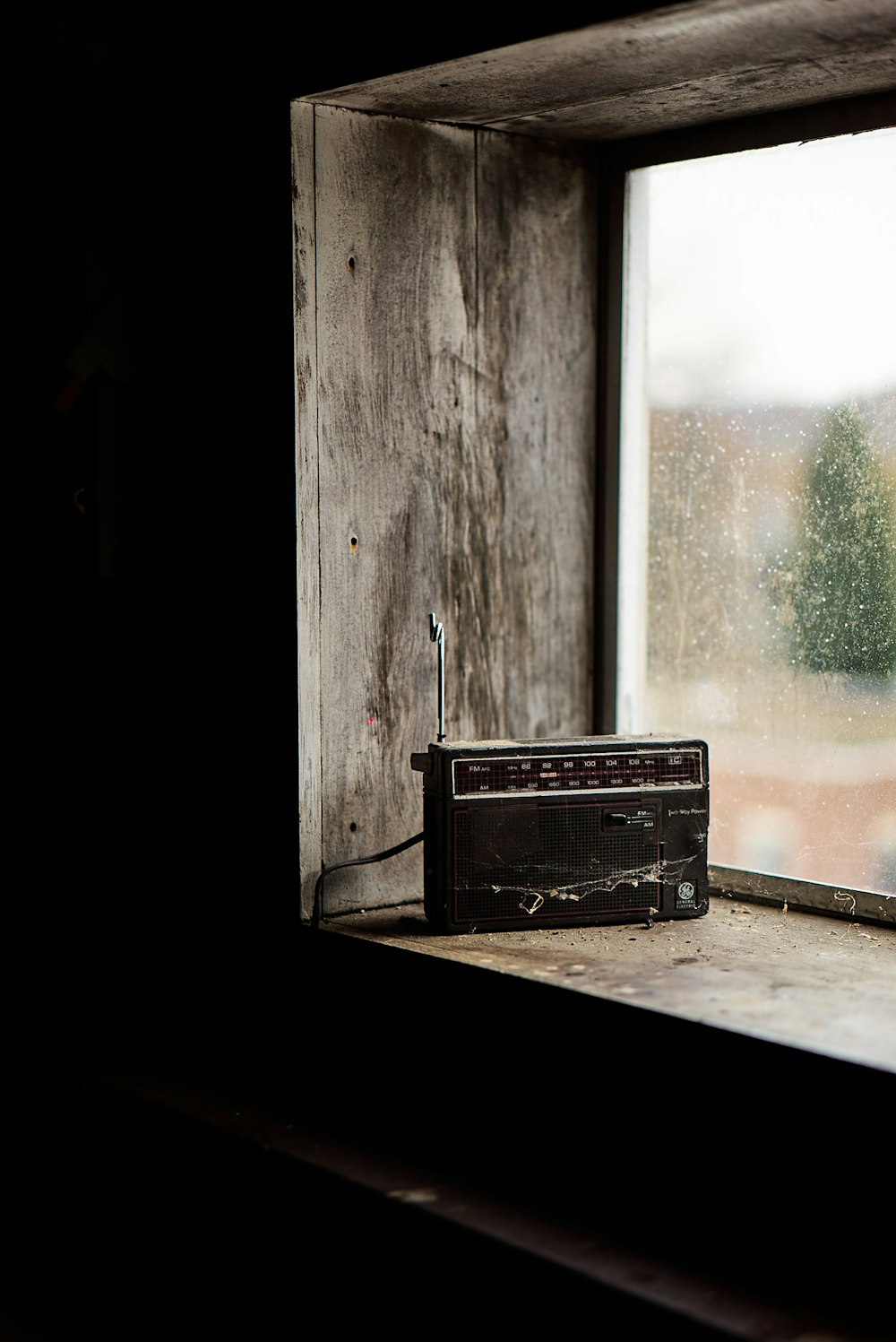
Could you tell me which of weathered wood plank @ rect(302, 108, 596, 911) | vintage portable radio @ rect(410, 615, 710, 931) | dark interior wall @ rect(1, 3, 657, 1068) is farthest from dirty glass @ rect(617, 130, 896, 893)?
dark interior wall @ rect(1, 3, 657, 1068)

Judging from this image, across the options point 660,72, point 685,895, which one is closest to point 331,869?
point 685,895

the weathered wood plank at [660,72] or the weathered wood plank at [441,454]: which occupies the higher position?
the weathered wood plank at [660,72]

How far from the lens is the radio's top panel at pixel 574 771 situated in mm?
2416

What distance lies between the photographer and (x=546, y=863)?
245 centimetres

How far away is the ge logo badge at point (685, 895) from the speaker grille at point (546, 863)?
1.9 inches

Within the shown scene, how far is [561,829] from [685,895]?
250 mm

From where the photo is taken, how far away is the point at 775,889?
2.65m

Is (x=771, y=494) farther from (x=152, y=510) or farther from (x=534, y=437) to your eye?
(x=152, y=510)

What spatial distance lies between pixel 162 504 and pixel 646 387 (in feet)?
2.94

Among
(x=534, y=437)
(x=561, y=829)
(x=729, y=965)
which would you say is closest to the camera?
(x=729, y=965)

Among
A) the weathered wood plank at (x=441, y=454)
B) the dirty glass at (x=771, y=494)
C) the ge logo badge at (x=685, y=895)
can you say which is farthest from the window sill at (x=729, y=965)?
the weathered wood plank at (x=441, y=454)

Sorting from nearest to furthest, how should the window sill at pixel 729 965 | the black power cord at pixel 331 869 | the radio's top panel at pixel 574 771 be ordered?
the window sill at pixel 729 965 < the radio's top panel at pixel 574 771 < the black power cord at pixel 331 869

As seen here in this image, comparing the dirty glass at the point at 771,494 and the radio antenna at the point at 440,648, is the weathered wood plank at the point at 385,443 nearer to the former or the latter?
the radio antenna at the point at 440,648

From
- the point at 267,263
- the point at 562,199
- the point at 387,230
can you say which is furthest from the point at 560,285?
the point at 267,263
